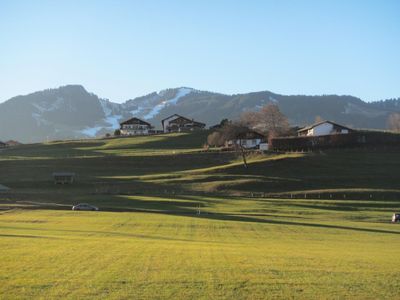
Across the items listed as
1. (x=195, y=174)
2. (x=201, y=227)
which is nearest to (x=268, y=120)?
(x=195, y=174)

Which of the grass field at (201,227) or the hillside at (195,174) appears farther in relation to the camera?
the hillside at (195,174)

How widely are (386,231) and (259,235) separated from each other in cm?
1283

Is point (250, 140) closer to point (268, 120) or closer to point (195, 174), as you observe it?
point (268, 120)

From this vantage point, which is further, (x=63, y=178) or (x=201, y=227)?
(x=63, y=178)

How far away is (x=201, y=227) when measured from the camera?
4512 cm

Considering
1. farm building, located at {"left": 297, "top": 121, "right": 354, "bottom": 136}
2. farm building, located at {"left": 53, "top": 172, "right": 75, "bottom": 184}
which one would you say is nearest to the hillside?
farm building, located at {"left": 53, "top": 172, "right": 75, "bottom": 184}

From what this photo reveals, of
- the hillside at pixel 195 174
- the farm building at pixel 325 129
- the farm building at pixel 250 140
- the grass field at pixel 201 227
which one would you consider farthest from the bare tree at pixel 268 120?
the grass field at pixel 201 227

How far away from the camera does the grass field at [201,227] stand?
693 inches

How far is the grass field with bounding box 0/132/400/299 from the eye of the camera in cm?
1761

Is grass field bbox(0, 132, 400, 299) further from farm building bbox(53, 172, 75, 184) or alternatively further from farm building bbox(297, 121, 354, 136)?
farm building bbox(297, 121, 354, 136)

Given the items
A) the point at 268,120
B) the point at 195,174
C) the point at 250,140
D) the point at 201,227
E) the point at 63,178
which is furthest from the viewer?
the point at 268,120

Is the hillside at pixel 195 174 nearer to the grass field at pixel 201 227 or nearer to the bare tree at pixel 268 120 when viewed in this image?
the grass field at pixel 201 227

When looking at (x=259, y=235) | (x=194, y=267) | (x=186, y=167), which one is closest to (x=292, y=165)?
(x=186, y=167)

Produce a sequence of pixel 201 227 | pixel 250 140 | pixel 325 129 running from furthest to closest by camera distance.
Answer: pixel 325 129
pixel 250 140
pixel 201 227
